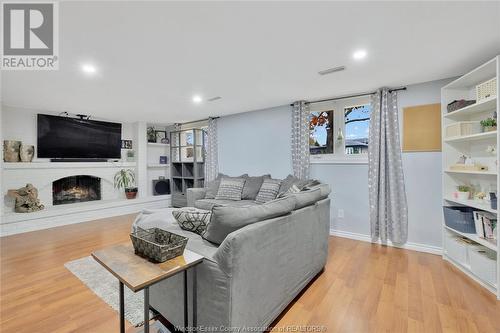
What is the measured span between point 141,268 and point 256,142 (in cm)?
362

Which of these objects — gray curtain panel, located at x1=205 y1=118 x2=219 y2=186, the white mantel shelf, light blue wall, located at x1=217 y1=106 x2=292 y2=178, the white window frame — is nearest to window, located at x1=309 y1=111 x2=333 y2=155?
the white window frame

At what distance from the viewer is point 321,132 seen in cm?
388

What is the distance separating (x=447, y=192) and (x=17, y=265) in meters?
5.11

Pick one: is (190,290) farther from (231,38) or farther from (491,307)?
(491,307)

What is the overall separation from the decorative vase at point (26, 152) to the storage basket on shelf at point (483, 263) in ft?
21.9

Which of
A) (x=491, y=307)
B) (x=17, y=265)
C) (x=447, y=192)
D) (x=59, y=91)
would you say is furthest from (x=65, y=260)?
(x=447, y=192)

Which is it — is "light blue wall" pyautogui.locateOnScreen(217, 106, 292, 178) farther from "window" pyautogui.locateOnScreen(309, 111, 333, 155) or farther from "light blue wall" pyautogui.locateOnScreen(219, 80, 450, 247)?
"window" pyautogui.locateOnScreen(309, 111, 333, 155)

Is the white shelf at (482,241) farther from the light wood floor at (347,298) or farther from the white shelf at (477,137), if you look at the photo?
the white shelf at (477,137)

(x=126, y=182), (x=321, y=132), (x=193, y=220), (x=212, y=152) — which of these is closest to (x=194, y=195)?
(x=212, y=152)

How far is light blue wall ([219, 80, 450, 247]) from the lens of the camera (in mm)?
2941

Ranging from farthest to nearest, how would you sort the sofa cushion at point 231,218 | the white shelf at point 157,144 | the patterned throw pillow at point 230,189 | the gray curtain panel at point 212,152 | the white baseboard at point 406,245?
the white shelf at point 157,144 < the gray curtain panel at point 212,152 < the patterned throw pillow at point 230,189 < the white baseboard at point 406,245 < the sofa cushion at point 231,218

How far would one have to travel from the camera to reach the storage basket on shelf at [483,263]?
2.06 m

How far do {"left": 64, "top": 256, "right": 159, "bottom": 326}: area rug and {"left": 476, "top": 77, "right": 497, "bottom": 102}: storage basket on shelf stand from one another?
A: 141 inches

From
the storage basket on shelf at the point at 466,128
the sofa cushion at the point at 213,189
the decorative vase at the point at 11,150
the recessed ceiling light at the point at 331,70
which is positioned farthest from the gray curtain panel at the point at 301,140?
the decorative vase at the point at 11,150
